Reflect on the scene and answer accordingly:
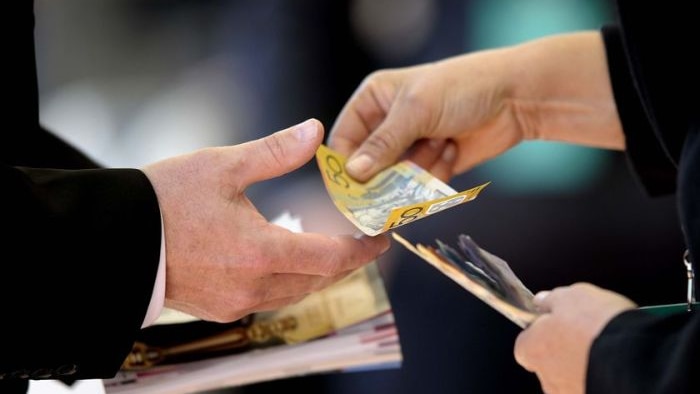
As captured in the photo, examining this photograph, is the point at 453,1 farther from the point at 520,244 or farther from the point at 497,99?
the point at 497,99

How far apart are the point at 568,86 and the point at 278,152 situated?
1.93ft

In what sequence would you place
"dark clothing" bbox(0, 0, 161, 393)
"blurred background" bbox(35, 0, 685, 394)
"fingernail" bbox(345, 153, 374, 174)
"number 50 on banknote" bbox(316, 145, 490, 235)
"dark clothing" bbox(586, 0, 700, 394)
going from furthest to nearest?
1. "blurred background" bbox(35, 0, 685, 394)
2. "fingernail" bbox(345, 153, 374, 174)
3. "number 50 on banknote" bbox(316, 145, 490, 235)
4. "dark clothing" bbox(0, 0, 161, 393)
5. "dark clothing" bbox(586, 0, 700, 394)

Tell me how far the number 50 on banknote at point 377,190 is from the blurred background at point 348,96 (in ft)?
2.70

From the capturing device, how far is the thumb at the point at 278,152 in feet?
3.07

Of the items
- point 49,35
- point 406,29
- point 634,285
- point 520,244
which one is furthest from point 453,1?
point 49,35

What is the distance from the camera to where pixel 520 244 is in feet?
6.72

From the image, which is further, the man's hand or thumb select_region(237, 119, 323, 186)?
thumb select_region(237, 119, 323, 186)

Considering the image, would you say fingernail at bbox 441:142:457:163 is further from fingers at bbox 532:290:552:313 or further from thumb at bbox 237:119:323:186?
fingers at bbox 532:290:552:313

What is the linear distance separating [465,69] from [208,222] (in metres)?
0.58

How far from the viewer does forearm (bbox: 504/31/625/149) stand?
4.23 ft

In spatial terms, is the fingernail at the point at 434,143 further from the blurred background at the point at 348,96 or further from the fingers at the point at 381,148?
the blurred background at the point at 348,96

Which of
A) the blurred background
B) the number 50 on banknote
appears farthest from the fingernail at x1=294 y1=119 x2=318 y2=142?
the blurred background

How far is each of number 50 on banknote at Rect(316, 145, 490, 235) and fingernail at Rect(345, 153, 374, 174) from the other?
1cm

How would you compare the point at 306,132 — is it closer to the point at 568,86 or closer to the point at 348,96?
the point at 568,86
